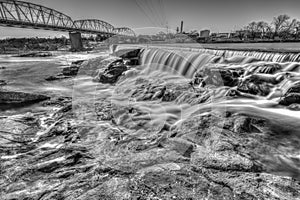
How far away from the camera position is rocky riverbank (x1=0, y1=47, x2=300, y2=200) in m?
Answer: 2.68

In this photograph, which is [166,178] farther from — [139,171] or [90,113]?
[90,113]

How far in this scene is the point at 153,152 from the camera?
12.1 ft

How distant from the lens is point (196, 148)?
3.76 meters

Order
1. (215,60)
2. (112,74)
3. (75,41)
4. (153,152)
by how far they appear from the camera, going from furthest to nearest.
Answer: (75,41) < (112,74) < (215,60) < (153,152)

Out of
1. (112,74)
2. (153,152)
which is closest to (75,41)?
(112,74)

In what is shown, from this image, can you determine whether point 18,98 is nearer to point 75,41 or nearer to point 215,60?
point 215,60

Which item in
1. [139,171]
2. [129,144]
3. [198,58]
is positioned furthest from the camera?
[198,58]

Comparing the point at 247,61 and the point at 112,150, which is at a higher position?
the point at 247,61

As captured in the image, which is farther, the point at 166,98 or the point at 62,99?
the point at 62,99

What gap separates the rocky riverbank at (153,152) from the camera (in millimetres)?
2685

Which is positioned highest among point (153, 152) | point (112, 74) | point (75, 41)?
point (75, 41)

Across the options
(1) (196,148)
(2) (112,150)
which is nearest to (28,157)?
(2) (112,150)

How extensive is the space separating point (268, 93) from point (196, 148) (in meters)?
4.68

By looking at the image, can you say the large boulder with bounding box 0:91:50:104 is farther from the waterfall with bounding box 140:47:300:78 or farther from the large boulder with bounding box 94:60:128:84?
the waterfall with bounding box 140:47:300:78
